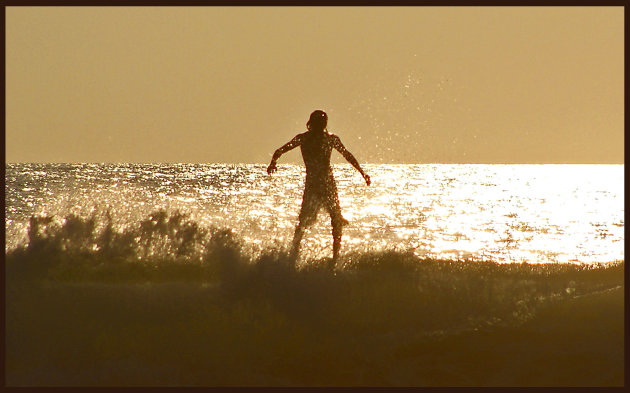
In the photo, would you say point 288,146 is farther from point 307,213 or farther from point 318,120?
point 307,213

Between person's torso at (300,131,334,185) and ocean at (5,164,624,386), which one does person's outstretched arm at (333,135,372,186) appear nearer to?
person's torso at (300,131,334,185)

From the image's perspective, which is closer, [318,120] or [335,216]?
[318,120]

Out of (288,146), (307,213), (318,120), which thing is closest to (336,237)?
(307,213)

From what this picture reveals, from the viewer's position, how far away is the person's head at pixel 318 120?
11.0 metres

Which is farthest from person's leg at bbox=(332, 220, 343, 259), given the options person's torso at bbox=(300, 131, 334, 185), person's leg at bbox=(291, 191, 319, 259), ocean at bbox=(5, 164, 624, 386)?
person's torso at bbox=(300, 131, 334, 185)

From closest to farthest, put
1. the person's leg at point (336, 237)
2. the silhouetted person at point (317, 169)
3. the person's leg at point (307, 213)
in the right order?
the person's leg at point (336, 237), the person's leg at point (307, 213), the silhouetted person at point (317, 169)

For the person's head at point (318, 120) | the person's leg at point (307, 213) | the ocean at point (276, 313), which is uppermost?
the person's head at point (318, 120)

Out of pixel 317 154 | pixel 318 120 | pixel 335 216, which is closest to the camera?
pixel 318 120

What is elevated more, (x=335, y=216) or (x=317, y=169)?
(x=317, y=169)

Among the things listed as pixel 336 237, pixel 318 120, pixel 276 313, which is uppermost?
pixel 318 120

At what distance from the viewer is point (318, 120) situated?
1098 cm

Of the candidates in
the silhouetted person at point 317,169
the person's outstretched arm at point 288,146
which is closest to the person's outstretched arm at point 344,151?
the silhouetted person at point 317,169

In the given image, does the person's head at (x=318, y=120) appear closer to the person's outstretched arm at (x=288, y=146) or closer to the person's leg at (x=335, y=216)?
the person's outstretched arm at (x=288, y=146)

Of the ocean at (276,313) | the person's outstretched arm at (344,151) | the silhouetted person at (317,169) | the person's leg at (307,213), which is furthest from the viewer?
the person's outstretched arm at (344,151)
